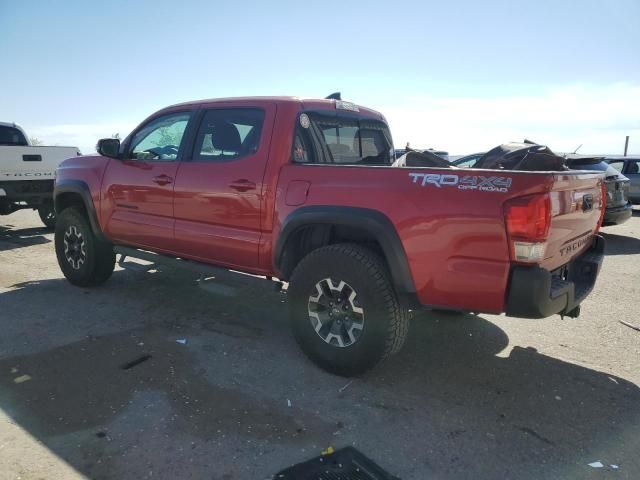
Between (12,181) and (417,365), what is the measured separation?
7890 millimetres

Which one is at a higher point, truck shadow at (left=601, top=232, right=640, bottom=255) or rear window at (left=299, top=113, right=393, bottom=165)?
rear window at (left=299, top=113, right=393, bottom=165)

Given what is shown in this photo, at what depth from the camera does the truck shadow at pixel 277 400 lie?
102 inches

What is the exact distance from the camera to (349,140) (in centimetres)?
434

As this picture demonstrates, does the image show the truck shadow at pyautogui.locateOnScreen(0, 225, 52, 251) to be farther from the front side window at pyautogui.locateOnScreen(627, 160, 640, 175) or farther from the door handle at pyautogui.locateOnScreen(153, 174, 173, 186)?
the front side window at pyautogui.locateOnScreen(627, 160, 640, 175)

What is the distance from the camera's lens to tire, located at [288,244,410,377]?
10.4ft

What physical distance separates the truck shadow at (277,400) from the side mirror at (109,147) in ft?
5.30

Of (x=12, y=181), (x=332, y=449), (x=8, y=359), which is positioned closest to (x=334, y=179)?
(x=332, y=449)

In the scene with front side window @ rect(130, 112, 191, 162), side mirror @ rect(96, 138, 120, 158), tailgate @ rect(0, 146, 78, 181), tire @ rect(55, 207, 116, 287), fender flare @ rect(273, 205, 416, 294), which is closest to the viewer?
fender flare @ rect(273, 205, 416, 294)

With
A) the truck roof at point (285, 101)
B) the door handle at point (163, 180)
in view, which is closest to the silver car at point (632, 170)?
the truck roof at point (285, 101)

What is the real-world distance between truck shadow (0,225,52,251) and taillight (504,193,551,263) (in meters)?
7.93

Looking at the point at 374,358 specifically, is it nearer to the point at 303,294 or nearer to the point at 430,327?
the point at 303,294

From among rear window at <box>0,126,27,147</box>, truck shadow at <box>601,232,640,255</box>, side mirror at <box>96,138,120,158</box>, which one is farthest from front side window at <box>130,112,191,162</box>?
truck shadow at <box>601,232,640,255</box>

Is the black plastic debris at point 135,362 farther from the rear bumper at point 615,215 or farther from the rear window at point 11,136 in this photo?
the rear window at point 11,136

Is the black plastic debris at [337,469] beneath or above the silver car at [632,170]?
beneath
